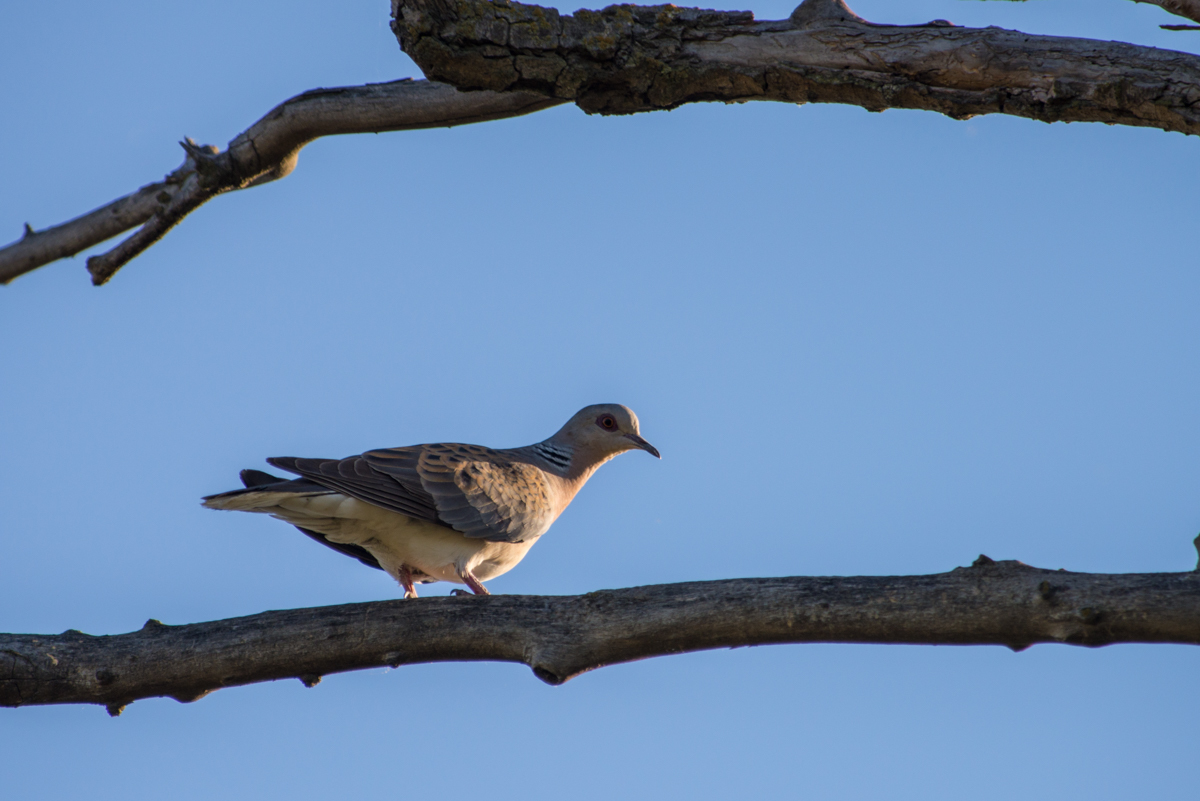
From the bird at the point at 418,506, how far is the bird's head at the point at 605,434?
616 mm

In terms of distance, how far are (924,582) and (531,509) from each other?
9.02 ft

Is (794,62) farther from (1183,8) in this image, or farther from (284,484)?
(284,484)

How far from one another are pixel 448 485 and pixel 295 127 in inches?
68.4

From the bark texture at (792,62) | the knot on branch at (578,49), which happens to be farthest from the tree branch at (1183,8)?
the knot on branch at (578,49)

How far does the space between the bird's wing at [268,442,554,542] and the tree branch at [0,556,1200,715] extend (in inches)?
47.8

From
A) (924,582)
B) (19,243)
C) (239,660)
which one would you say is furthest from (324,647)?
(19,243)

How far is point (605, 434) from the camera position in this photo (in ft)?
20.5

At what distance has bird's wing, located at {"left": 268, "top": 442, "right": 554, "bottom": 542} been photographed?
446 centimetres

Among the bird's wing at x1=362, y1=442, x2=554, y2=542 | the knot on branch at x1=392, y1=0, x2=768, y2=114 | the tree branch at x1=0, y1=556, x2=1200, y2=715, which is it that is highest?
the knot on branch at x1=392, y1=0, x2=768, y2=114

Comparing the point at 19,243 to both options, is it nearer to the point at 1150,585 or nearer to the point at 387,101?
the point at 387,101

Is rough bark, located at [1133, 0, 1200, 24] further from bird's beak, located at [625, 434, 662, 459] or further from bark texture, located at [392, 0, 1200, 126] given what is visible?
bird's beak, located at [625, 434, 662, 459]

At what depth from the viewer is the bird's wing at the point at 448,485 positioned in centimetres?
446

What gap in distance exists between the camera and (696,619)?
114 inches

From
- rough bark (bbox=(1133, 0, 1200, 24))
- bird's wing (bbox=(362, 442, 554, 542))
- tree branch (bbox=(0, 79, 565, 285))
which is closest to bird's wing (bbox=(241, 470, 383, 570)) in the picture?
bird's wing (bbox=(362, 442, 554, 542))
